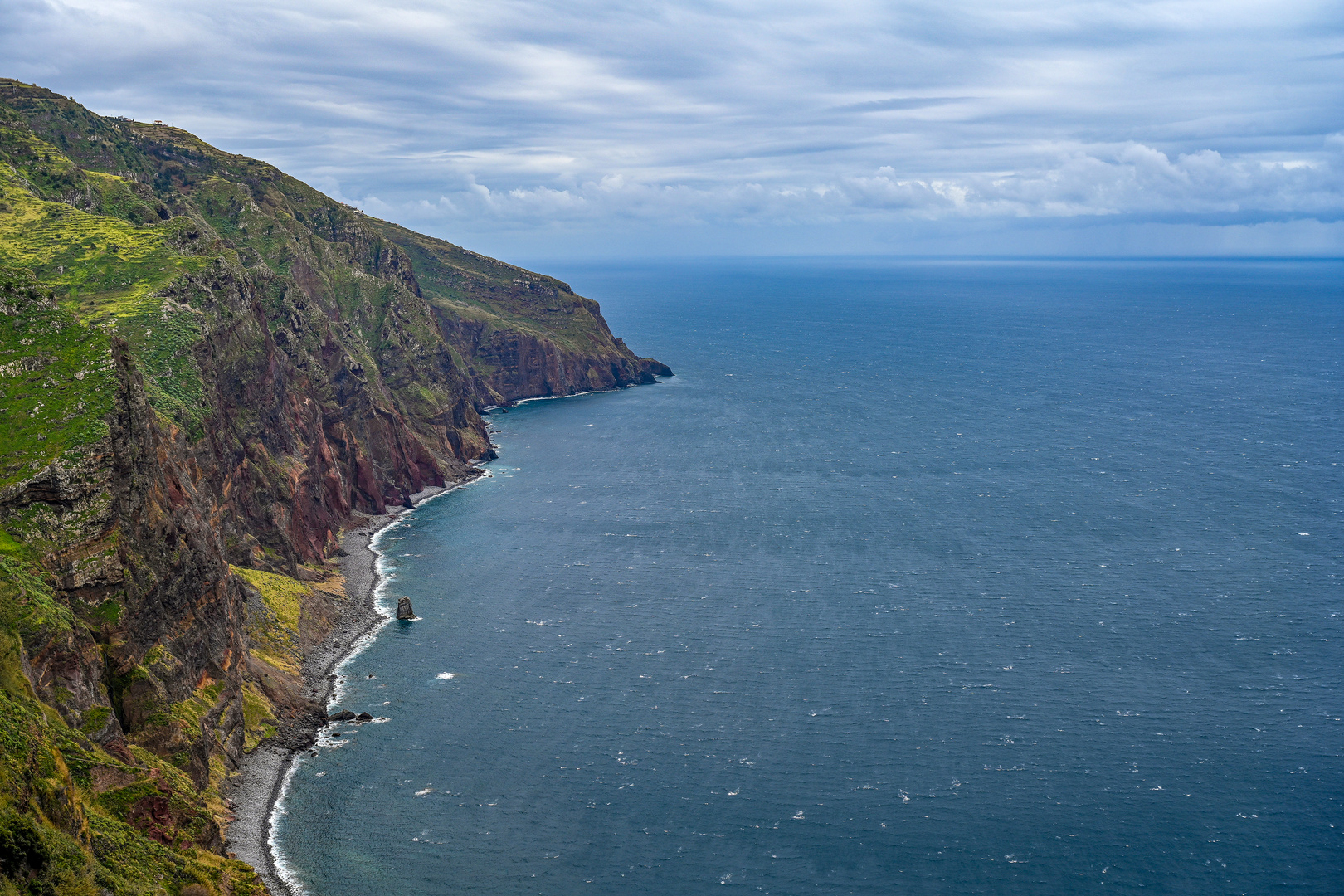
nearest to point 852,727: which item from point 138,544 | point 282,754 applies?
point 282,754

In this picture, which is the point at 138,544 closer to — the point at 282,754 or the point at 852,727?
the point at 282,754

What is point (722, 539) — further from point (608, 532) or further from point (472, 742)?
point (472, 742)

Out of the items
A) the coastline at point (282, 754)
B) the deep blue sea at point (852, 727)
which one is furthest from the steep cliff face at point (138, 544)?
the deep blue sea at point (852, 727)

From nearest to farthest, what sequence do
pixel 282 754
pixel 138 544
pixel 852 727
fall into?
pixel 138 544 → pixel 282 754 → pixel 852 727

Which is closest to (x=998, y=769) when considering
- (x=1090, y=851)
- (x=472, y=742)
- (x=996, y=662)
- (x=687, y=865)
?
(x=1090, y=851)

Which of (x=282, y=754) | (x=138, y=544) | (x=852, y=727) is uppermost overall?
(x=138, y=544)

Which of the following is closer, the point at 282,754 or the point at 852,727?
the point at 282,754

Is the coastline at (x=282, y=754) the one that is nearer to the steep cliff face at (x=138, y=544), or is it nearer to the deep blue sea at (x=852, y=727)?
the steep cliff face at (x=138, y=544)

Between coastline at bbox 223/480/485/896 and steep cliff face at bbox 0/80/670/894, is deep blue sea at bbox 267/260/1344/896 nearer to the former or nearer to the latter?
coastline at bbox 223/480/485/896
